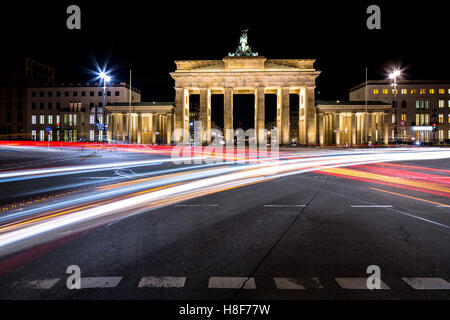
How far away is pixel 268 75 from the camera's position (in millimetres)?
58562

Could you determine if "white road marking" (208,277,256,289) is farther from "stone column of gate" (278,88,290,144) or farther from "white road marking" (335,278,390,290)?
"stone column of gate" (278,88,290,144)

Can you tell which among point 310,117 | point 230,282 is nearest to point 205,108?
point 310,117

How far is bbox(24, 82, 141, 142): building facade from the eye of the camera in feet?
282

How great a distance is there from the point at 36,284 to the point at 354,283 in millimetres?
4085

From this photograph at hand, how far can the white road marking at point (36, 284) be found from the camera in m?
3.64

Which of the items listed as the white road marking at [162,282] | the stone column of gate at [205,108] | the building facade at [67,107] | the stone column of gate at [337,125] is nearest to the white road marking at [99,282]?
the white road marking at [162,282]

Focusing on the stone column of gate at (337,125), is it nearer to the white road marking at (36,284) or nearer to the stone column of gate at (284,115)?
the stone column of gate at (284,115)

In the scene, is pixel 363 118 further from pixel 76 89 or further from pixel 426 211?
pixel 76 89

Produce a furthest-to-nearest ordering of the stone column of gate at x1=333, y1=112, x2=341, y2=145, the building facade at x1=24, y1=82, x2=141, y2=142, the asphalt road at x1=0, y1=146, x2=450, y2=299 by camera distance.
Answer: the building facade at x1=24, y1=82, x2=141, y2=142 → the stone column of gate at x1=333, y1=112, x2=341, y2=145 → the asphalt road at x1=0, y1=146, x2=450, y2=299

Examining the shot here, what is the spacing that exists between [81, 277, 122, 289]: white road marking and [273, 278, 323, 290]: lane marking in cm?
209

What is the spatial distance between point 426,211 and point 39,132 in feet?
335

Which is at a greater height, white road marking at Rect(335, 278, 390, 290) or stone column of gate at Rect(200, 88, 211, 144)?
stone column of gate at Rect(200, 88, 211, 144)

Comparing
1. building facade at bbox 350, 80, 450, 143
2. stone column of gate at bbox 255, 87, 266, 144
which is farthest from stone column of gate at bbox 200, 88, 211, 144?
building facade at bbox 350, 80, 450, 143
